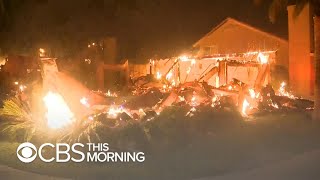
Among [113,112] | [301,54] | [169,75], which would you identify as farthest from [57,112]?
[301,54]

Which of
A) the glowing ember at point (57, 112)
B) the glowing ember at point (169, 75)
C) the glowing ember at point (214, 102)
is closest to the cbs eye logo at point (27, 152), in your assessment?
the glowing ember at point (57, 112)

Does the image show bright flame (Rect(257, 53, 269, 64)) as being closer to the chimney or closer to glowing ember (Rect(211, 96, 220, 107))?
the chimney

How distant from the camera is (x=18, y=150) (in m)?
9.23

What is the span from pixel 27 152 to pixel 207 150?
356 cm

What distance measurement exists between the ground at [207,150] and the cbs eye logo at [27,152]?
14cm

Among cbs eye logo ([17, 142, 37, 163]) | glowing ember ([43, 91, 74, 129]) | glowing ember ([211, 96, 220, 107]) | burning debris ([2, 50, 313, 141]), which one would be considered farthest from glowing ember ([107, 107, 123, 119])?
glowing ember ([211, 96, 220, 107])

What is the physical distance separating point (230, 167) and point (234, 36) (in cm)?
2350

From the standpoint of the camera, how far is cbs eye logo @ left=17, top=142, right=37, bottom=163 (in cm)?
873

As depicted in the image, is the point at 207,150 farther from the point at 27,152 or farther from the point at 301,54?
the point at 301,54

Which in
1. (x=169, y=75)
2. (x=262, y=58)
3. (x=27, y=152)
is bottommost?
(x=27, y=152)

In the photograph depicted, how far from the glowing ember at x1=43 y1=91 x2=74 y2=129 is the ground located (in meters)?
1.17

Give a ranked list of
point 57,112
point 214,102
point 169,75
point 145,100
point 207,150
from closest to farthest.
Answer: point 207,150
point 57,112
point 214,102
point 145,100
point 169,75

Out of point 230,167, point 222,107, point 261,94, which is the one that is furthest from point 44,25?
point 230,167

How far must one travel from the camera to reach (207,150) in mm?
9109
